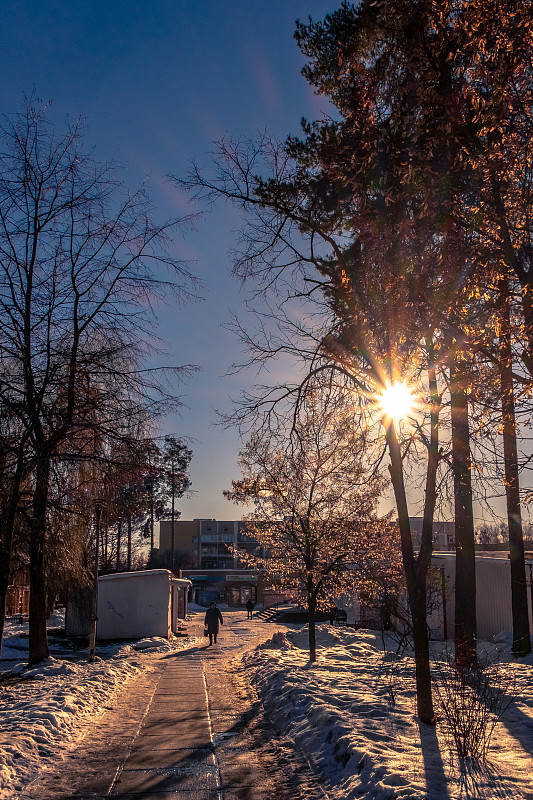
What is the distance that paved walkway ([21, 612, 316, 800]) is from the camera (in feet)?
21.1

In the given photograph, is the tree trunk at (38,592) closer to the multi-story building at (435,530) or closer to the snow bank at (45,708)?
the snow bank at (45,708)

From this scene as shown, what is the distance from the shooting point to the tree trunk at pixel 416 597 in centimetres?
831

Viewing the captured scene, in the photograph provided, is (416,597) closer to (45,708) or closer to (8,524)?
(45,708)

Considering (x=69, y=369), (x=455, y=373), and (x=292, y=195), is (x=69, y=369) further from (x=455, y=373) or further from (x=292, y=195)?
(x=455, y=373)

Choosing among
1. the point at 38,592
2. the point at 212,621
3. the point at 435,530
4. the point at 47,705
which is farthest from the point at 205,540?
the point at 47,705

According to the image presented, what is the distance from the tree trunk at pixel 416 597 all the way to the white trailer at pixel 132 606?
83.0ft

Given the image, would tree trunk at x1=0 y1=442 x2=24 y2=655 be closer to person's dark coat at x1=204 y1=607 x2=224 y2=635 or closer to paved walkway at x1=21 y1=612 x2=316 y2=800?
paved walkway at x1=21 y1=612 x2=316 y2=800

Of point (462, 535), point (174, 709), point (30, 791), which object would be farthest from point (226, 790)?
point (462, 535)

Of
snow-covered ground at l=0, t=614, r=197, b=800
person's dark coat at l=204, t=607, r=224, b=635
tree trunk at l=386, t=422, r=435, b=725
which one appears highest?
tree trunk at l=386, t=422, r=435, b=725

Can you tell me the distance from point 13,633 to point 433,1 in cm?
3210

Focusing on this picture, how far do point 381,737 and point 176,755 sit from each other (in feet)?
7.81

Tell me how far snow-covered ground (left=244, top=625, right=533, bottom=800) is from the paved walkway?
1.57 ft

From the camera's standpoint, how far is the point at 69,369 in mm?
11094

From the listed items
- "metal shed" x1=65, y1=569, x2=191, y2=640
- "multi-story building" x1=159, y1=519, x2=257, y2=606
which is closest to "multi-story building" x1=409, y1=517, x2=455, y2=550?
"metal shed" x1=65, y1=569, x2=191, y2=640
